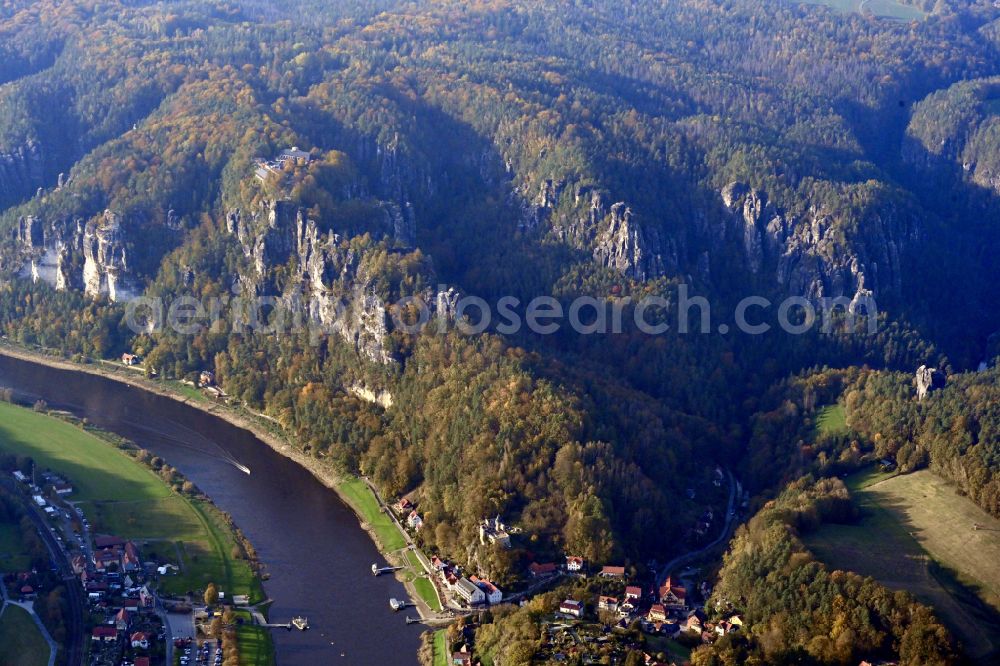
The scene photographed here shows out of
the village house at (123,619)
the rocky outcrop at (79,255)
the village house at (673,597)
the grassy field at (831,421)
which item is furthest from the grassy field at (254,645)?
the rocky outcrop at (79,255)

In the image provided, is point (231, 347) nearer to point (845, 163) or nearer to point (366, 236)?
point (366, 236)

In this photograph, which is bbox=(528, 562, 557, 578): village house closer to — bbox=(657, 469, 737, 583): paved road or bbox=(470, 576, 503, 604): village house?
bbox=(470, 576, 503, 604): village house

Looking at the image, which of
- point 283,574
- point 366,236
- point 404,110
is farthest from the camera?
point 404,110

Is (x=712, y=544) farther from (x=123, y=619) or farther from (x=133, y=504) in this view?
(x=133, y=504)

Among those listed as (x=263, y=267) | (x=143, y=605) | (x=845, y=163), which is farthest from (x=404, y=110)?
(x=143, y=605)

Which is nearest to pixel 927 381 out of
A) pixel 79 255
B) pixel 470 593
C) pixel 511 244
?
pixel 511 244
